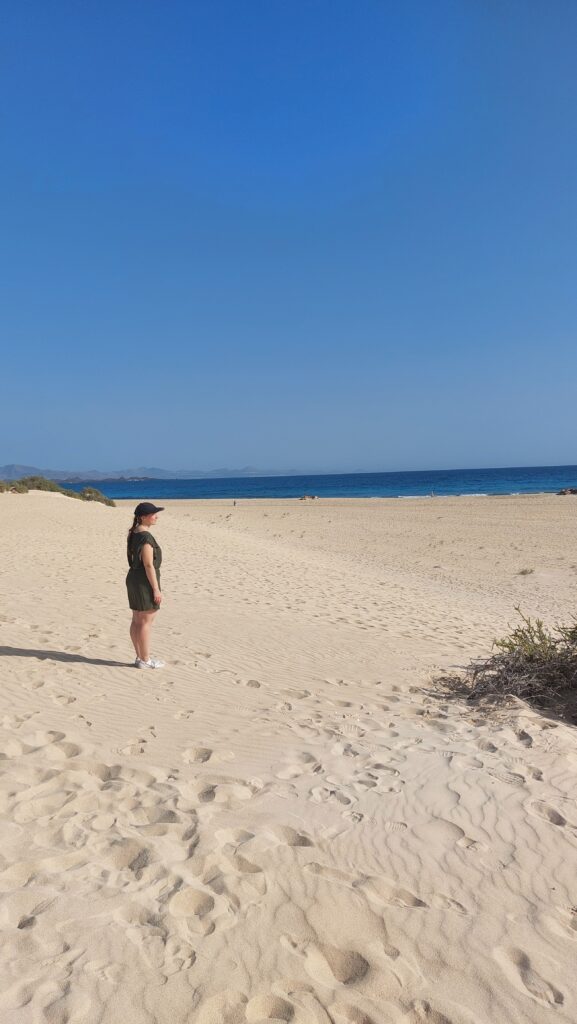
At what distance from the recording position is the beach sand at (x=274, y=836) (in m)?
2.32

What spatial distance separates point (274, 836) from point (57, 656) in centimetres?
427

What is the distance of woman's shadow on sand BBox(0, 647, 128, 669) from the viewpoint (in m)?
6.52

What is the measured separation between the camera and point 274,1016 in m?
2.20

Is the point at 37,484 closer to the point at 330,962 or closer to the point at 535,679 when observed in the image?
the point at 535,679

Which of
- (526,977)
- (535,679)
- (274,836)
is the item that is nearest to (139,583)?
(274,836)

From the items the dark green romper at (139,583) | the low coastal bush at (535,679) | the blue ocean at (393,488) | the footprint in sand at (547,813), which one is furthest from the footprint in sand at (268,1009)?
the blue ocean at (393,488)

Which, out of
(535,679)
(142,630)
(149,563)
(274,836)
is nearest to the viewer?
(274,836)

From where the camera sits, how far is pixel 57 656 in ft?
21.9

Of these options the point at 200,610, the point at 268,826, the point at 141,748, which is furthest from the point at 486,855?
the point at 200,610

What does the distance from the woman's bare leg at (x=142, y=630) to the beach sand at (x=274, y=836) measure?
0.73 ft

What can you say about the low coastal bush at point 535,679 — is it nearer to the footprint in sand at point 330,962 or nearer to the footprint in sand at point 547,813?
the footprint in sand at point 547,813

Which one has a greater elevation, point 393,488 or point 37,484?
point 37,484

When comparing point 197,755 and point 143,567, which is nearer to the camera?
point 197,755

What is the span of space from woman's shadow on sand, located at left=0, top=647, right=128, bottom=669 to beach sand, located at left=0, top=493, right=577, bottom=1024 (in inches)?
1.7
